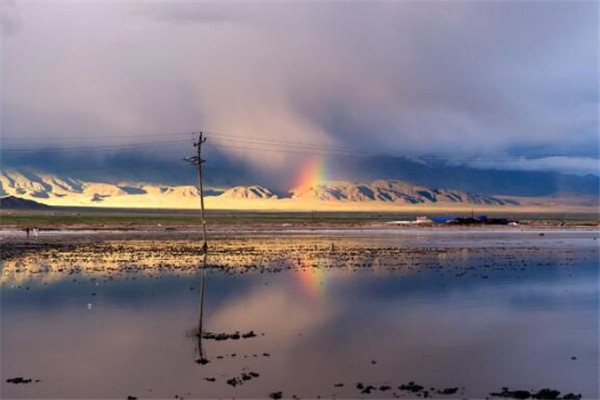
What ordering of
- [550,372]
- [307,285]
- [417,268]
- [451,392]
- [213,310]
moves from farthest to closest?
[417,268]
[307,285]
[213,310]
[550,372]
[451,392]

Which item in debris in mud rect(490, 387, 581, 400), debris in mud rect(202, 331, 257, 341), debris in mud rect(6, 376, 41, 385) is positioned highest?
debris in mud rect(202, 331, 257, 341)

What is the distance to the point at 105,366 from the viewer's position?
18.1 meters

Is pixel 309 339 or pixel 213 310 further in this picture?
pixel 213 310

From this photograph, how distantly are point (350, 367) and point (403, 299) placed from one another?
12799 millimetres

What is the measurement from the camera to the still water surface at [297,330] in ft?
54.9

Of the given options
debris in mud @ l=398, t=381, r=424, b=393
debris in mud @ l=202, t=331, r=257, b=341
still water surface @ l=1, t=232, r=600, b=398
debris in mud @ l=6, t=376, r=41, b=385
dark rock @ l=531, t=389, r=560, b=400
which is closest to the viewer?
dark rock @ l=531, t=389, r=560, b=400

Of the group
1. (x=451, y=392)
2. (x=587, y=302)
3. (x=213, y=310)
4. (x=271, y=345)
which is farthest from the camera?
(x=587, y=302)

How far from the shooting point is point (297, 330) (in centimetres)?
2294

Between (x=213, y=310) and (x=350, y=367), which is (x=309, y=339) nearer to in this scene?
(x=350, y=367)

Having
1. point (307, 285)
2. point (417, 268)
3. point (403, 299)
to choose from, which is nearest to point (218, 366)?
point (403, 299)

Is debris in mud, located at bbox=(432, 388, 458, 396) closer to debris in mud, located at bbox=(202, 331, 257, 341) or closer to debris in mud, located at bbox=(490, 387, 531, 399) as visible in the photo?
debris in mud, located at bbox=(490, 387, 531, 399)

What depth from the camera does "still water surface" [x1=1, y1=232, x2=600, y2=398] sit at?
54.9 ft

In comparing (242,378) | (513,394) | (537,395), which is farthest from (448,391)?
(242,378)

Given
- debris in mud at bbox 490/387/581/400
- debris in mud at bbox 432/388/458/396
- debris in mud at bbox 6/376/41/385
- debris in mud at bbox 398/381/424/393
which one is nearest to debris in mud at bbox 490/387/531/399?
debris in mud at bbox 490/387/581/400
